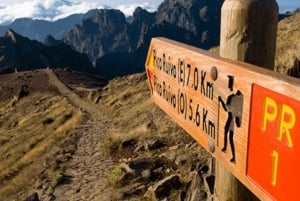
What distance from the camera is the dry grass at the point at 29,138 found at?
64.1 feet

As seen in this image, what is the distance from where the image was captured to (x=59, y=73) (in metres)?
72.9

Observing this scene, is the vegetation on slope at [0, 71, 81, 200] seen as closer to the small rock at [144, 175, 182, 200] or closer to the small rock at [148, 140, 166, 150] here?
the small rock at [148, 140, 166, 150]

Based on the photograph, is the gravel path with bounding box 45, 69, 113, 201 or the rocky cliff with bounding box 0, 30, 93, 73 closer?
the gravel path with bounding box 45, 69, 113, 201

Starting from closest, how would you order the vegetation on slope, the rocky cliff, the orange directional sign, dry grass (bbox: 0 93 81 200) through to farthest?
the orange directional sign
the vegetation on slope
dry grass (bbox: 0 93 81 200)
the rocky cliff

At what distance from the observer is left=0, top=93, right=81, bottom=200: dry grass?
1953 centimetres

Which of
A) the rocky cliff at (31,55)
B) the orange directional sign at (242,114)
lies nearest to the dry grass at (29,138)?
the orange directional sign at (242,114)

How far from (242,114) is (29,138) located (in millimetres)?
29809

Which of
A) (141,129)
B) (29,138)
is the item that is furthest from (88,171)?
(29,138)

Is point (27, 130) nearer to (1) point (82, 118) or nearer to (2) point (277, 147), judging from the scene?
(1) point (82, 118)

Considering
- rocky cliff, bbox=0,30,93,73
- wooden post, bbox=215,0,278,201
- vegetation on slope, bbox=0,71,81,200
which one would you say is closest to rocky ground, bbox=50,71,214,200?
vegetation on slope, bbox=0,71,81,200

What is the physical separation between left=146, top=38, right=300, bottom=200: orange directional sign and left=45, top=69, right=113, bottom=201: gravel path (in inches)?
381

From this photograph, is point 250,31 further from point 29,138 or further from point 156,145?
point 29,138

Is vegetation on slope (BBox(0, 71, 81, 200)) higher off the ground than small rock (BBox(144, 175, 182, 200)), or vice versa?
small rock (BBox(144, 175, 182, 200))

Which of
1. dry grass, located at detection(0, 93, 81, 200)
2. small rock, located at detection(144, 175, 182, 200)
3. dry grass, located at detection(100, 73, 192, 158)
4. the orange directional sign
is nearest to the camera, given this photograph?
the orange directional sign
